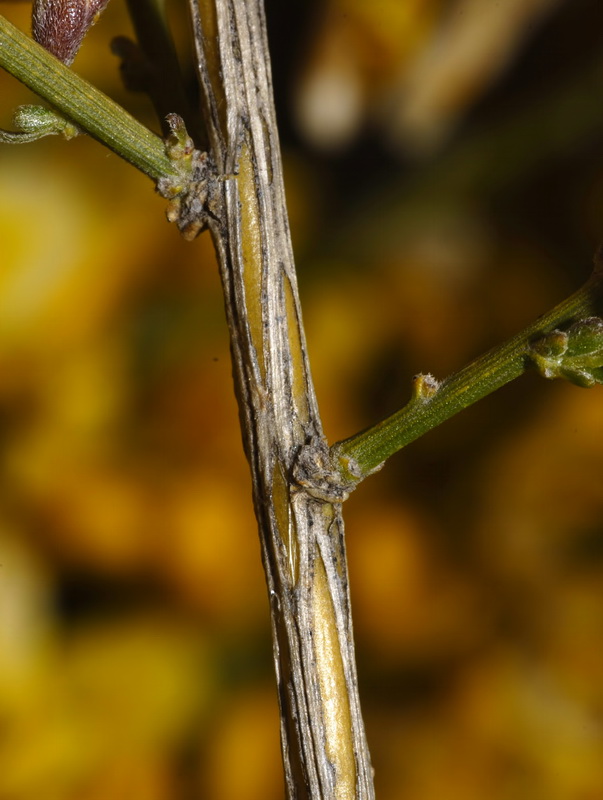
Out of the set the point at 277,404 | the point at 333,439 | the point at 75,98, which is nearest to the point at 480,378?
the point at 277,404

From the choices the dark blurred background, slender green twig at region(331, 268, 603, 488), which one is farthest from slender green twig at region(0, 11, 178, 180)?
the dark blurred background

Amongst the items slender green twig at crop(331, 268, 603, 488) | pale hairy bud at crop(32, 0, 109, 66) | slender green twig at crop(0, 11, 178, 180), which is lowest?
slender green twig at crop(331, 268, 603, 488)

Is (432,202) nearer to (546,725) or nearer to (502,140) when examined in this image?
(502,140)

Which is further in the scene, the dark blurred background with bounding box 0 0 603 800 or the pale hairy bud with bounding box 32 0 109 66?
the dark blurred background with bounding box 0 0 603 800

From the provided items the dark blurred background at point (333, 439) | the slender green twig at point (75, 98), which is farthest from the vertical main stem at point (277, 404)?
the dark blurred background at point (333, 439)

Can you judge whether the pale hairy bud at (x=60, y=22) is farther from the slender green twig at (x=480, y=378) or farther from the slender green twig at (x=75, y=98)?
the slender green twig at (x=480, y=378)

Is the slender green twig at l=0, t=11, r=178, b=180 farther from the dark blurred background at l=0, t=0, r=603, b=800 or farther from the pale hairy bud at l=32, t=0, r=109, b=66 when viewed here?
the dark blurred background at l=0, t=0, r=603, b=800

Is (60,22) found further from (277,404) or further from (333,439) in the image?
(333,439)

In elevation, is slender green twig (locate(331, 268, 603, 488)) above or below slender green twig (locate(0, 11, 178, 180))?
below
